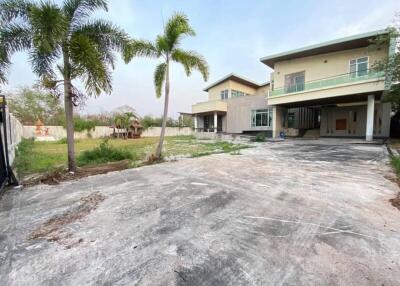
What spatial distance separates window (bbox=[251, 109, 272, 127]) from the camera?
22.9 metres

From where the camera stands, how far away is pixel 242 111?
82.8 feet

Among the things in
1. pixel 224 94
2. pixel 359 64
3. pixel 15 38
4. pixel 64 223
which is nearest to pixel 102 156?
pixel 15 38

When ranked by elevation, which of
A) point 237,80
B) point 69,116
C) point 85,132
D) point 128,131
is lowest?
point 85,132

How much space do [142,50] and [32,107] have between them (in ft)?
115

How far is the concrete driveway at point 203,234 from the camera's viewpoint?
226cm

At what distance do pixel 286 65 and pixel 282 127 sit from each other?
6.14 m

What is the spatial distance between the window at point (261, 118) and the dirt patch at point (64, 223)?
820 inches

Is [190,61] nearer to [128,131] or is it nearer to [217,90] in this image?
[217,90]

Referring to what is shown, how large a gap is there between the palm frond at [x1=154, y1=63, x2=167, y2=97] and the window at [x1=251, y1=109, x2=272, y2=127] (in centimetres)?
1553

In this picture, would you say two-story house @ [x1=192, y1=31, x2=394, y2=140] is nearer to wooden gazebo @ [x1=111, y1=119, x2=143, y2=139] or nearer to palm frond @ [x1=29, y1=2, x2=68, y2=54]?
wooden gazebo @ [x1=111, y1=119, x2=143, y2=139]

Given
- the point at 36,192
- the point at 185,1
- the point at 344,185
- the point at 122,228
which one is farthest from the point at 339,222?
the point at 185,1

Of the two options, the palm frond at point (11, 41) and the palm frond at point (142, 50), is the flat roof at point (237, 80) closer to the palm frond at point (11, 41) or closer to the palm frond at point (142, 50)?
the palm frond at point (142, 50)

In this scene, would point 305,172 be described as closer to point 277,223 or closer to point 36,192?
point 277,223

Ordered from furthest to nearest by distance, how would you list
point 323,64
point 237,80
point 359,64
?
point 237,80 → point 323,64 → point 359,64
